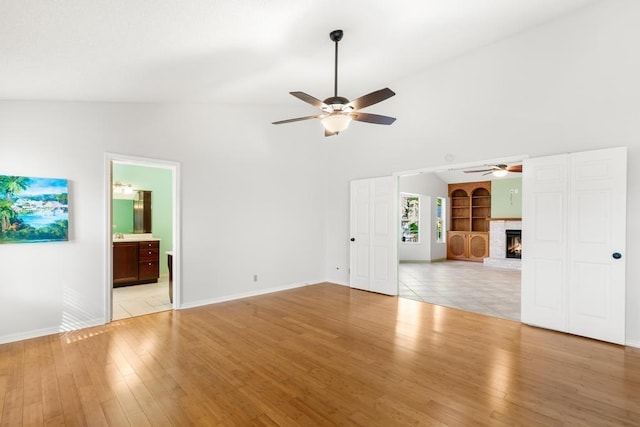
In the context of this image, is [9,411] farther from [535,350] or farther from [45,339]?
[535,350]

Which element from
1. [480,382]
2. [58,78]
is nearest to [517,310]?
[480,382]

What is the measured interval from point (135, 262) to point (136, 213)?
4.13ft

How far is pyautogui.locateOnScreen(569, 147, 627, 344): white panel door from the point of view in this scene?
343 cm

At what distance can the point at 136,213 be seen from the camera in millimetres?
6879

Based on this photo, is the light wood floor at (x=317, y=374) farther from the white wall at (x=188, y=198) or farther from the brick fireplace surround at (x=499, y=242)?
the brick fireplace surround at (x=499, y=242)

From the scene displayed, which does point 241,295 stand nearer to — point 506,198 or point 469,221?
point 506,198

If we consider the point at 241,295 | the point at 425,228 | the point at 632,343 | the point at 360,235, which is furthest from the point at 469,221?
the point at 241,295

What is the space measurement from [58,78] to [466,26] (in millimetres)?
4533

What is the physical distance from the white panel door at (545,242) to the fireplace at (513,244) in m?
6.02

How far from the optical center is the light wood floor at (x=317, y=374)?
2.22 m

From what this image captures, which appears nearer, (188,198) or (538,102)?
(538,102)

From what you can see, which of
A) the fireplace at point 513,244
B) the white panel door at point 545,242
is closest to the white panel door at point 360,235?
the white panel door at point 545,242

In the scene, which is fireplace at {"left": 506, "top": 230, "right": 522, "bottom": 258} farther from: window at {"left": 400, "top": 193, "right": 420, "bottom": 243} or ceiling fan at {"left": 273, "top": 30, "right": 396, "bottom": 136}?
Answer: ceiling fan at {"left": 273, "top": 30, "right": 396, "bottom": 136}

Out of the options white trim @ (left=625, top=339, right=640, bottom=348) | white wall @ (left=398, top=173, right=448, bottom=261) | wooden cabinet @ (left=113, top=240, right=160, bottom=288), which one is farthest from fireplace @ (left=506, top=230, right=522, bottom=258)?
wooden cabinet @ (left=113, top=240, right=160, bottom=288)
